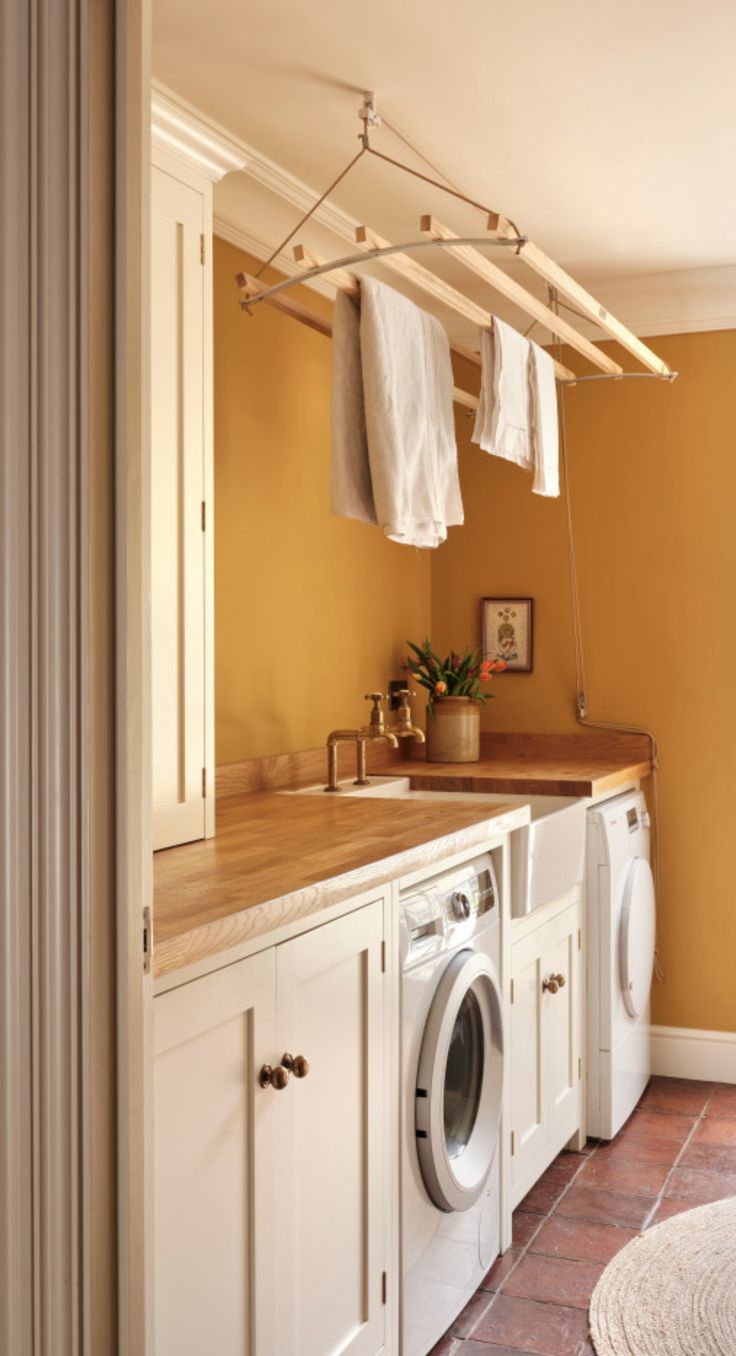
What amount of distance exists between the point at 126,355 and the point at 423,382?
174 cm

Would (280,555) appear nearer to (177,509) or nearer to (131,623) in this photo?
(177,509)

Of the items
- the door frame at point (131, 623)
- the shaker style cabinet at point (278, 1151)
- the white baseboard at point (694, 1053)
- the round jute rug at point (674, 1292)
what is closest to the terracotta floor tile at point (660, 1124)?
the white baseboard at point (694, 1053)

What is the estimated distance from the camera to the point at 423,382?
2824 mm

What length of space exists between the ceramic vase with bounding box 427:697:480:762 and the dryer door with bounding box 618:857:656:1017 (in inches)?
23.5

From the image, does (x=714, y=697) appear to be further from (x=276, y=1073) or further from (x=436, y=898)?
(x=276, y=1073)

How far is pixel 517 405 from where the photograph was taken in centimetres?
309

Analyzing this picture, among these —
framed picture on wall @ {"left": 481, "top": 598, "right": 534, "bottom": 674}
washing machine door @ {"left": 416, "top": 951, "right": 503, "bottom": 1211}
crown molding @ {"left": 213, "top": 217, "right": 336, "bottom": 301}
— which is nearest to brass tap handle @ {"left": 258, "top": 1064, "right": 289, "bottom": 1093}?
washing machine door @ {"left": 416, "top": 951, "right": 503, "bottom": 1211}

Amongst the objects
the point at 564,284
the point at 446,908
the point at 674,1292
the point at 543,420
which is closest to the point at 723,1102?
the point at 674,1292

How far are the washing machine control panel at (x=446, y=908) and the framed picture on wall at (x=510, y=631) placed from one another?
64.6 inches

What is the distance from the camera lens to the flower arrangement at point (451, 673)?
154 inches

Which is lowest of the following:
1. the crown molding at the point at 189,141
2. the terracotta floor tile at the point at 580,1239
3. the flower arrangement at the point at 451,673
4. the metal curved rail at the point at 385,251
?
the terracotta floor tile at the point at 580,1239

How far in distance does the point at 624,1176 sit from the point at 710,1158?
0.85 feet

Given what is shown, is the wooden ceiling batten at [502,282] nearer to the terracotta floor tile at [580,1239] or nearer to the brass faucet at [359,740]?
the brass faucet at [359,740]

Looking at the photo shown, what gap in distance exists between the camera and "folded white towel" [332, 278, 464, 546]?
8.80ft
